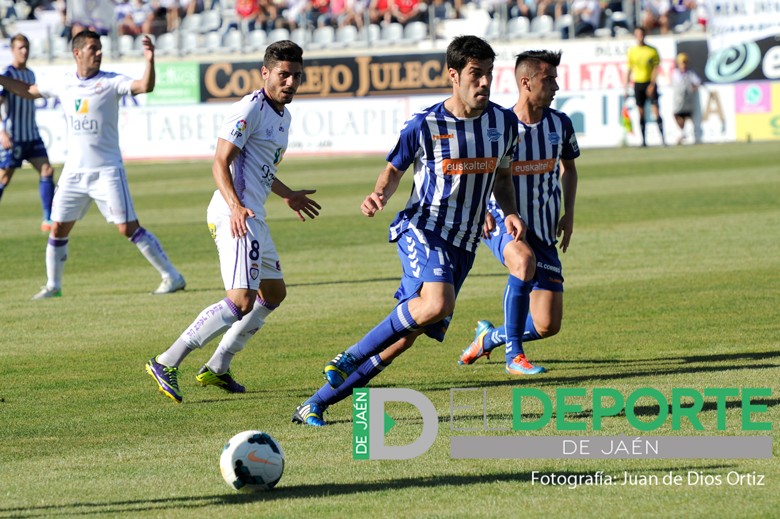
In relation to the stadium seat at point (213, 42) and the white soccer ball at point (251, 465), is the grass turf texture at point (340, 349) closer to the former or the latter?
the white soccer ball at point (251, 465)

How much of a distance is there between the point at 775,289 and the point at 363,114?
69.2 feet

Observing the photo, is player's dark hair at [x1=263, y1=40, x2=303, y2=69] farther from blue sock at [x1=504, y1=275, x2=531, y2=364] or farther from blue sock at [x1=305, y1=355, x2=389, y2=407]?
blue sock at [x1=504, y1=275, x2=531, y2=364]

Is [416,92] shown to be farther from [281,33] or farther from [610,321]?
[610,321]

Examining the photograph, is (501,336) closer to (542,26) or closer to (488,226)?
(488,226)

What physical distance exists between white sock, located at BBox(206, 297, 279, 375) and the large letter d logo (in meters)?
1.25

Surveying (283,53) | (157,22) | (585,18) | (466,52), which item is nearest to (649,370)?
(466,52)

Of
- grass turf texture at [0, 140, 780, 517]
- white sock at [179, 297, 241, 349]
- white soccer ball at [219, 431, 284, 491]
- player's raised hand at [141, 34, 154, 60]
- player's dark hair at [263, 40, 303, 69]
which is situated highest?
player's raised hand at [141, 34, 154, 60]

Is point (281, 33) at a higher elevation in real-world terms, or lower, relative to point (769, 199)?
higher

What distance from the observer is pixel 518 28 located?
32.6 m

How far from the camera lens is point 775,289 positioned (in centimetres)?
1080

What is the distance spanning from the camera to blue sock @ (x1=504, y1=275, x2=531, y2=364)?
315 inches

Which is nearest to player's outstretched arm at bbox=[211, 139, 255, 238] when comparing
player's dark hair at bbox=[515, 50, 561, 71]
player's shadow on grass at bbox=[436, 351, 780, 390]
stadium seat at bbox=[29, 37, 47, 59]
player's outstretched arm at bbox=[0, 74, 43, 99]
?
player's shadow on grass at bbox=[436, 351, 780, 390]

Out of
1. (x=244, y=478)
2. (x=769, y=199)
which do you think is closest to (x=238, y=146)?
(x=244, y=478)

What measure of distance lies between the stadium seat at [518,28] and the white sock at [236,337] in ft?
84.8
